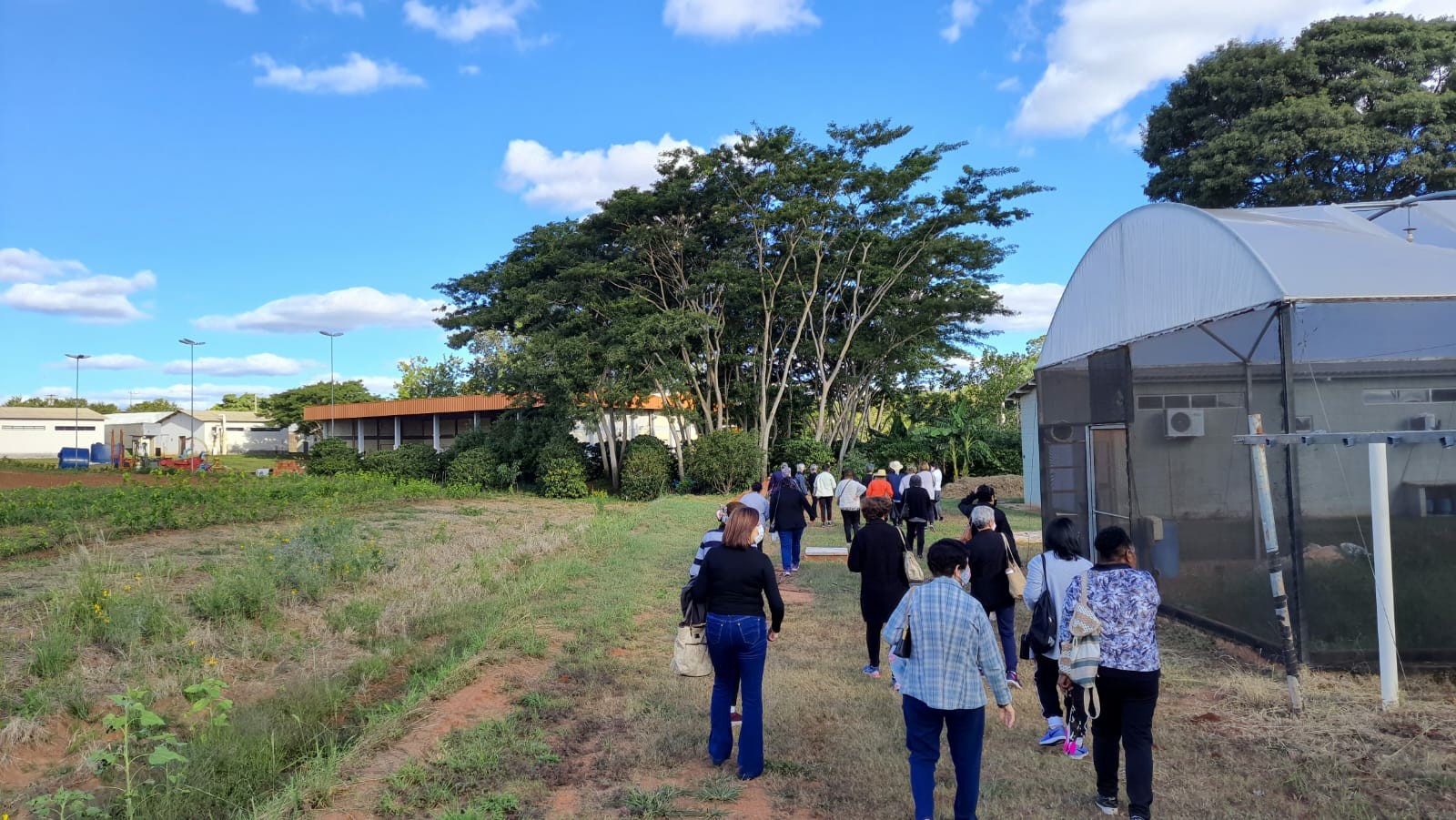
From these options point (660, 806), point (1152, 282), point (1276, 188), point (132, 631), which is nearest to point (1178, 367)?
point (1152, 282)

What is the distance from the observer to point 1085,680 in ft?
14.4

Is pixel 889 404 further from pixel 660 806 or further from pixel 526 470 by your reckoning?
pixel 660 806

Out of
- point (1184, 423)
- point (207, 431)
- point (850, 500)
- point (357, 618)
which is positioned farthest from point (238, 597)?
point (207, 431)

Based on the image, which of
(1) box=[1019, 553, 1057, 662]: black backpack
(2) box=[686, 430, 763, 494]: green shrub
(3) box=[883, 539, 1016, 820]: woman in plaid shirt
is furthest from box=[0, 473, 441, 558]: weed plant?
(1) box=[1019, 553, 1057, 662]: black backpack

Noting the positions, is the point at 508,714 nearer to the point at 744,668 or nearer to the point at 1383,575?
the point at 744,668

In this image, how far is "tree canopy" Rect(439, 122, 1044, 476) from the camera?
25.6 meters

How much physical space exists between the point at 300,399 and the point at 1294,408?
8030 centimetres

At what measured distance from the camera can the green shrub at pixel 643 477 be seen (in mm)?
28234

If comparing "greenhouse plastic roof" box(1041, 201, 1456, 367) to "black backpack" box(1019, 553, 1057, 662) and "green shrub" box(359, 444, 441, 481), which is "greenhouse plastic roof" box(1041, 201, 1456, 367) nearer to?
"black backpack" box(1019, 553, 1057, 662)

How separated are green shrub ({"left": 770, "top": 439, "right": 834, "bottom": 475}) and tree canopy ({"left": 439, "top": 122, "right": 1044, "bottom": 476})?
669 mm

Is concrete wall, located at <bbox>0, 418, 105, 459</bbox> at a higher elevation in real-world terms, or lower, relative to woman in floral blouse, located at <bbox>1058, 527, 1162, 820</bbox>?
higher

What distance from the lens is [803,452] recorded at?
29.9 meters

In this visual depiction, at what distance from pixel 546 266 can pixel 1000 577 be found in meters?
25.0

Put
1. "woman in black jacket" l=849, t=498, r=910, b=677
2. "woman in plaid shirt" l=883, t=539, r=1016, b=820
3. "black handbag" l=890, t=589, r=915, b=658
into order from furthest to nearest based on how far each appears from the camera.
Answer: "woman in black jacket" l=849, t=498, r=910, b=677, "black handbag" l=890, t=589, r=915, b=658, "woman in plaid shirt" l=883, t=539, r=1016, b=820
